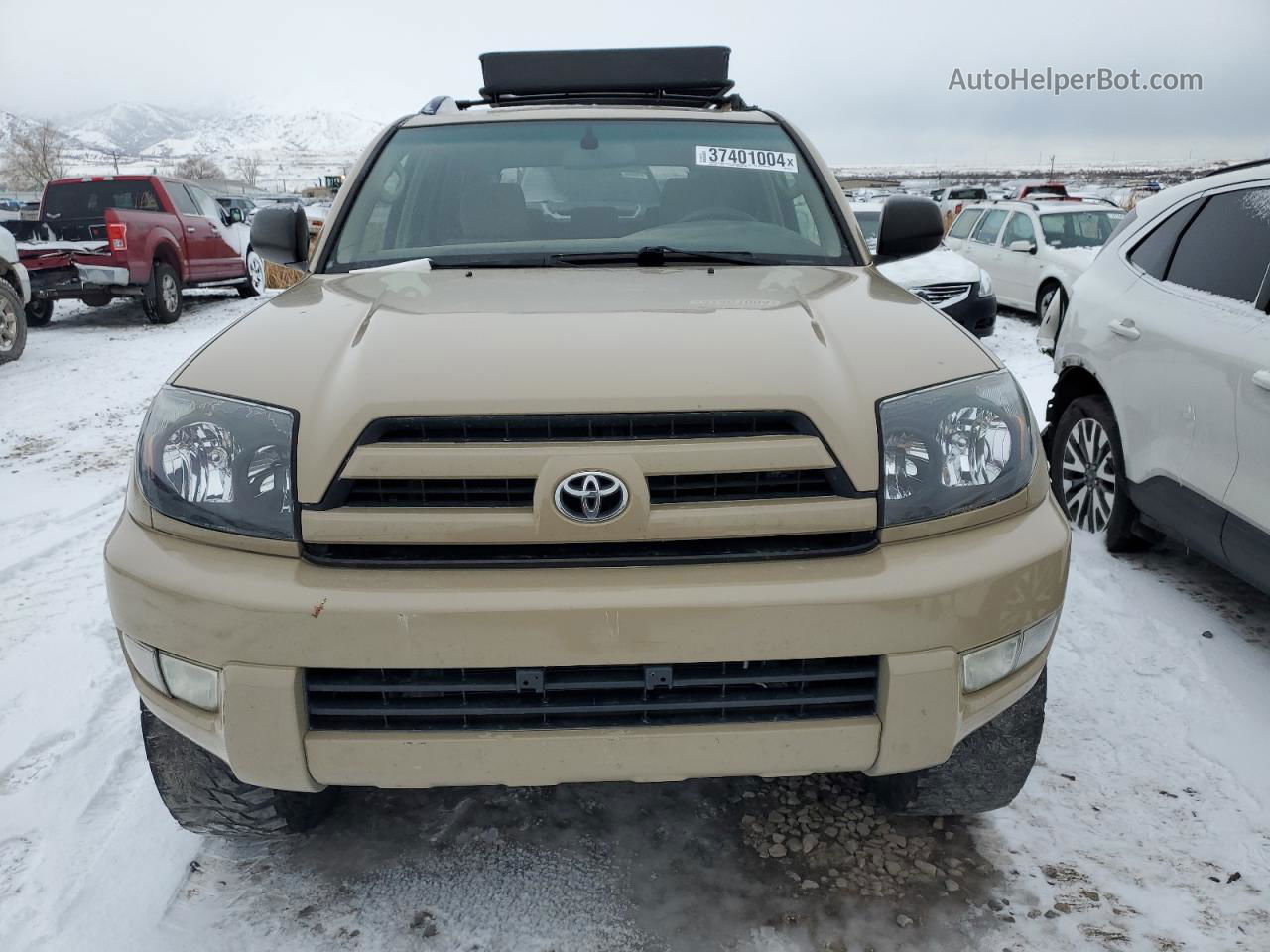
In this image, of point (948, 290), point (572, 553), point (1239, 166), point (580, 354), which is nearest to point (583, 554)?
point (572, 553)

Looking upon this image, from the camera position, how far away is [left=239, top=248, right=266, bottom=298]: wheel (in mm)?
14040

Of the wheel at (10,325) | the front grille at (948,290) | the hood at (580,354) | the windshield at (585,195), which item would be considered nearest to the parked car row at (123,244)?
the wheel at (10,325)

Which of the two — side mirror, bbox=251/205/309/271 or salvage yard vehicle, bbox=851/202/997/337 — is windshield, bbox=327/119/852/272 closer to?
side mirror, bbox=251/205/309/271

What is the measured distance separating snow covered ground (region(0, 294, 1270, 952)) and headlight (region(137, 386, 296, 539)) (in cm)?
94

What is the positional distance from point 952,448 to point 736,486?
47 centimetres

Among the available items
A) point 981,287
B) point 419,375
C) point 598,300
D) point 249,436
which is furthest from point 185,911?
point 981,287

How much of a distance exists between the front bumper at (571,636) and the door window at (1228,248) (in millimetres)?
2213

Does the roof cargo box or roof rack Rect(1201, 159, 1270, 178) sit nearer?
roof rack Rect(1201, 159, 1270, 178)

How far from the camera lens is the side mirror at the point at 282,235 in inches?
123

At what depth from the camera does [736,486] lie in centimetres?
180

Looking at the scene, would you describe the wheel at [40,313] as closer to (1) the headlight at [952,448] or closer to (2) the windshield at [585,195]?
(2) the windshield at [585,195]

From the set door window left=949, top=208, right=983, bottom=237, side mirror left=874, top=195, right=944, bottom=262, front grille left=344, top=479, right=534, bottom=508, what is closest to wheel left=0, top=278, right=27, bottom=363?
side mirror left=874, top=195, right=944, bottom=262

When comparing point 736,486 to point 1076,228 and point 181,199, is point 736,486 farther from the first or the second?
point 181,199

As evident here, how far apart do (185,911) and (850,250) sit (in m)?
2.47
